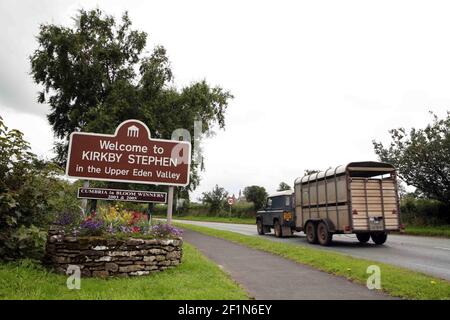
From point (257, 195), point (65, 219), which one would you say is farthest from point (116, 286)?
point (257, 195)

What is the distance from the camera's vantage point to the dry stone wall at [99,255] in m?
7.43

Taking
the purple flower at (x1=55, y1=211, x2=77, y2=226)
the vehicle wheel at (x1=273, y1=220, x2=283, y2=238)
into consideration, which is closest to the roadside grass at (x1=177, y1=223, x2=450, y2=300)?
the purple flower at (x1=55, y1=211, x2=77, y2=226)

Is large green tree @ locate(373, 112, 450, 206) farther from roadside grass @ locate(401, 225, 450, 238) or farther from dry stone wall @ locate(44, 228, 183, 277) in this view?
dry stone wall @ locate(44, 228, 183, 277)

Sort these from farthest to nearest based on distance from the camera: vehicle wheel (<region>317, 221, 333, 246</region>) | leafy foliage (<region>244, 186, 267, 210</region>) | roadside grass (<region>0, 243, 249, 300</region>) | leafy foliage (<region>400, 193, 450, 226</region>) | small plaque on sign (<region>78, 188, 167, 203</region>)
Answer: leafy foliage (<region>244, 186, 267, 210</region>) → leafy foliage (<region>400, 193, 450, 226</region>) → vehicle wheel (<region>317, 221, 333, 246</region>) → small plaque on sign (<region>78, 188, 167, 203</region>) → roadside grass (<region>0, 243, 249, 300</region>)

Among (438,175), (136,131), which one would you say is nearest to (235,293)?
(136,131)

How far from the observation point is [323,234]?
15602 millimetres

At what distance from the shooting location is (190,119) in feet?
80.3

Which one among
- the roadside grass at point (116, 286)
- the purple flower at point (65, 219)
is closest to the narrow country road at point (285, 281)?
the roadside grass at point (116, 286)

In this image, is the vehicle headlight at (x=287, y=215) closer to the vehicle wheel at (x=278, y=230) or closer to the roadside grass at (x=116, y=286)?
the vehicle wheel at (x=278, y=230)

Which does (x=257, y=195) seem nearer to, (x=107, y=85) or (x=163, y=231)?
(x=107, y=85)

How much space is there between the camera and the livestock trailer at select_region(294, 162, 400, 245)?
46.6 ft

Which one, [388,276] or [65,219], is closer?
[388,276]

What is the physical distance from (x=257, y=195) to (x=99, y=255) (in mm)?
39997

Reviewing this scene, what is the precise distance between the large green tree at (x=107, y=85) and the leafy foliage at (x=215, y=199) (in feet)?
97.0
